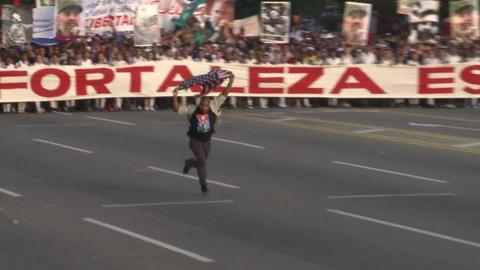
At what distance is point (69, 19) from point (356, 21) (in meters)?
8.43

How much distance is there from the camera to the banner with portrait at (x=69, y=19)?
1072 inches

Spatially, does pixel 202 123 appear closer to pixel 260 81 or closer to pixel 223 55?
pixel 260 81

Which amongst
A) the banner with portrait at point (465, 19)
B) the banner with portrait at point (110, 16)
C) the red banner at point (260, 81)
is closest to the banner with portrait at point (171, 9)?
the banner with portrait at point (110, 16)

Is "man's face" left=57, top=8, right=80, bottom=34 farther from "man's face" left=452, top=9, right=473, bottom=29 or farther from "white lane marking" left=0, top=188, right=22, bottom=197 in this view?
"white lane marking" left=0, top=188, right=22, bottom=197

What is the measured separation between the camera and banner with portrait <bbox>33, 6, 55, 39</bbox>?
26.7 metres

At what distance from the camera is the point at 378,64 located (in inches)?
1141

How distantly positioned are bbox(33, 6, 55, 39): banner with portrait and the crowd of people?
0.42 metres

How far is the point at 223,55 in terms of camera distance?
2877cm

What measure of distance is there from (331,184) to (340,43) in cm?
1675

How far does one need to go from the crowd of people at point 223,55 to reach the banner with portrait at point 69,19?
1.43ft

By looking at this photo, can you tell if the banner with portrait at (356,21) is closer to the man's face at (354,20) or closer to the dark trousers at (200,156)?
the man's face at (354,20)

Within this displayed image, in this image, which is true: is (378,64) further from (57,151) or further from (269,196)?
(269,196)

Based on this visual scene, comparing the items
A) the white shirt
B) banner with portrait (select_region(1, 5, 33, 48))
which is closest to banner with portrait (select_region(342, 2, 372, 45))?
banner with portrait (select_region(1, 5, 33, 48))

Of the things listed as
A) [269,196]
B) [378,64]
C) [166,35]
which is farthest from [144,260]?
[166,35]
